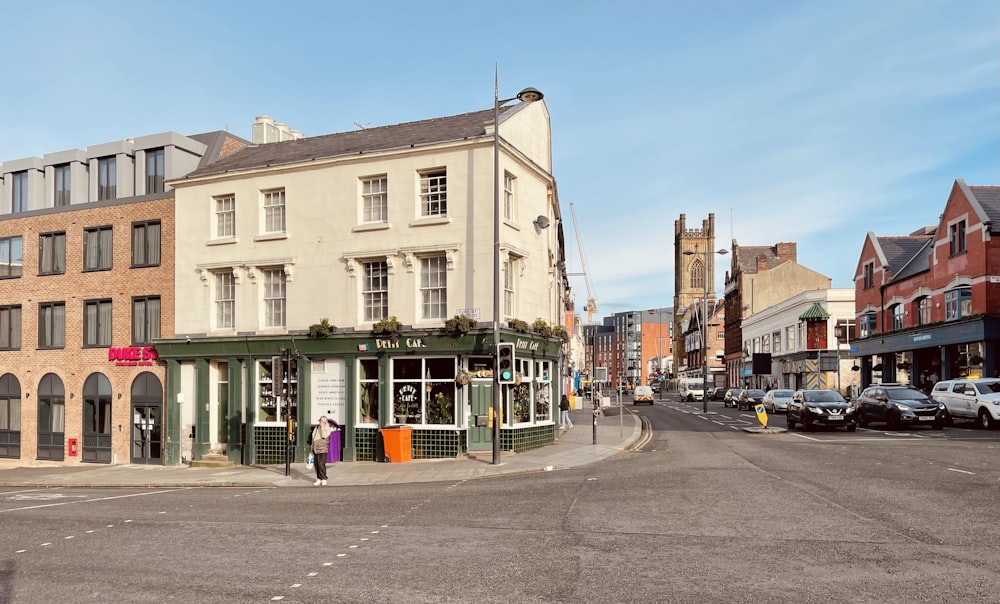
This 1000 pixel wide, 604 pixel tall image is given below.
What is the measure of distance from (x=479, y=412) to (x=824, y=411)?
13.7 m

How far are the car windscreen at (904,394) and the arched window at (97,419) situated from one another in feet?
99.0

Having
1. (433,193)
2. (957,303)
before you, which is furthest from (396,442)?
(957,303)

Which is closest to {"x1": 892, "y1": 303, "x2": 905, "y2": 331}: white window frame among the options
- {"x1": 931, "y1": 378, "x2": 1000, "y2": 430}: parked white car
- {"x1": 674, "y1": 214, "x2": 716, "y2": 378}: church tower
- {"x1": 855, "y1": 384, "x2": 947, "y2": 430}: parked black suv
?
{"x1": 931, "y1": 378, "x2": 1000, "y2": 430}: parked white car

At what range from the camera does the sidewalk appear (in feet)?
65.3

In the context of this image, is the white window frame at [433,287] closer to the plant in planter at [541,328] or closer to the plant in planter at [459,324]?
the plant in planter at [459,324]

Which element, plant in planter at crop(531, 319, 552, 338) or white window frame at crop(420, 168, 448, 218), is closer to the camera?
white window frame at crop(420, 168, 448, 218)

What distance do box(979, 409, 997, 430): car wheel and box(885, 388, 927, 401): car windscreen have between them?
198 centimetres

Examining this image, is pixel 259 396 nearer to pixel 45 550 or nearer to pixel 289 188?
pixel 289 188

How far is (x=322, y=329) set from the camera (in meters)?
24.9

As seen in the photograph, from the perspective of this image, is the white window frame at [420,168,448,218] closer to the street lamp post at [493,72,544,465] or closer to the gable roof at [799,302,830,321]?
the street lamp post at [493,72,544,465]

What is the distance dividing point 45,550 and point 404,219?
15.4 m

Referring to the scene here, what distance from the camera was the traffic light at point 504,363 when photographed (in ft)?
67.5

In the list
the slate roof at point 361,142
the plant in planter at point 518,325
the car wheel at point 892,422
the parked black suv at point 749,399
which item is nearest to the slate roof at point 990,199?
the car wheel at point 892,422

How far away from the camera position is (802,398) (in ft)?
102
